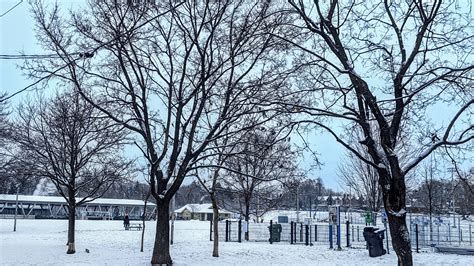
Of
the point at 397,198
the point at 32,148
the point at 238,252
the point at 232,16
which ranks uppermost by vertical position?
the point at 232,16

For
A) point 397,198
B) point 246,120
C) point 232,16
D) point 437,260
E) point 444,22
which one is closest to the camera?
point 397,198

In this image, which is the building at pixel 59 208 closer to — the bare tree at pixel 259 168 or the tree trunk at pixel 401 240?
the bare tree at pixel 259 168

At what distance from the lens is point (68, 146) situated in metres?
21.9

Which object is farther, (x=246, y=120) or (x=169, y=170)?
(x=246, y=120)

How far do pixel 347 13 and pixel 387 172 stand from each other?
4.44 metres

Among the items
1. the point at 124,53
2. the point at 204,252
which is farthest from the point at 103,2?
the point at 204,252

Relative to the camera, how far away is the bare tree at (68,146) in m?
21.2

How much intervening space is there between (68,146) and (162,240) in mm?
8049

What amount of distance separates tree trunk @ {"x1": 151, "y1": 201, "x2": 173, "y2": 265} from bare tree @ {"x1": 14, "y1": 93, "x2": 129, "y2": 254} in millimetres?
5400

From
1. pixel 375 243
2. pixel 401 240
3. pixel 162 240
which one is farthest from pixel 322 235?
pixel 401 240

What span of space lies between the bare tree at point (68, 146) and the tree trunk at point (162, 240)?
5.40 meters

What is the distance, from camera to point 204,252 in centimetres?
2103

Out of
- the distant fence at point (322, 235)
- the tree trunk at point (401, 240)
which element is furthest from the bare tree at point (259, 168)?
the tree trunk at point (401, 240)

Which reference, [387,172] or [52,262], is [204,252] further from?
[387,172]
